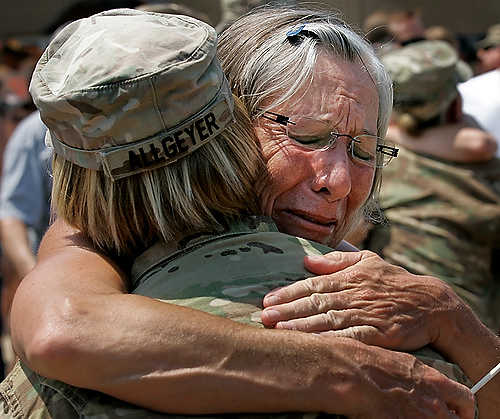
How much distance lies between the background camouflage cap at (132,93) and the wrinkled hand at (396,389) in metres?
0.52

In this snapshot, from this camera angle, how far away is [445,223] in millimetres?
5059

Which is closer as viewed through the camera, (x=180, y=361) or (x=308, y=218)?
(x=180, y=361)

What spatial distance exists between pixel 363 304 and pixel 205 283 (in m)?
0.31

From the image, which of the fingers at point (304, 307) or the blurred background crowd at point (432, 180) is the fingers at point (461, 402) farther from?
the blurred background crowd at point (432, 180)

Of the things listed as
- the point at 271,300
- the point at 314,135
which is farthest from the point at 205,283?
the point at 314,135

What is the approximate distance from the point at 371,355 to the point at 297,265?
232 mm

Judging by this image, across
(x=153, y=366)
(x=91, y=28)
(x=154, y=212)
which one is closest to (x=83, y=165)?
(x=154, y=212)

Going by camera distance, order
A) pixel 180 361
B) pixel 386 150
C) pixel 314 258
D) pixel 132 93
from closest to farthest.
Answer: pixel 180 361 → pixel 132 93 → pixel 314 258 → pixel 386 150

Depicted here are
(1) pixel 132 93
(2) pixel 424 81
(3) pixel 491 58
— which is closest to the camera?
(1) pixel 132 93

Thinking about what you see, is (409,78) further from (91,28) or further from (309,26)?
(91,28)

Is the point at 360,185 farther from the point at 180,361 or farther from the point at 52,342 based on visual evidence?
the point at 52,342

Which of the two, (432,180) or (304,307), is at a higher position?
(304,307)

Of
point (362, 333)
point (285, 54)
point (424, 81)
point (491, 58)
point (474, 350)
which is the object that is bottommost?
point (491, 58)

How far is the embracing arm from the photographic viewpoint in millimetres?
1686
